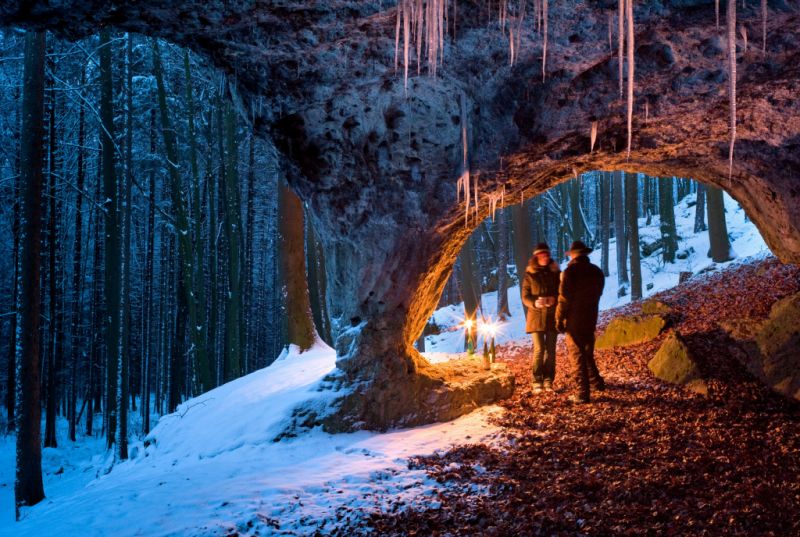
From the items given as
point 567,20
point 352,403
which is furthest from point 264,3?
point 352,403

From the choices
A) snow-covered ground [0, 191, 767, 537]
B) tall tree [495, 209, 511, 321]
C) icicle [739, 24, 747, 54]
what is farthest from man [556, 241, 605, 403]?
tall tree [495, 209, 511, 321]

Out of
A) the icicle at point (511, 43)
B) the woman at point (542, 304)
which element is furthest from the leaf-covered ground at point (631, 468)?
the icicle at point (511, 43)

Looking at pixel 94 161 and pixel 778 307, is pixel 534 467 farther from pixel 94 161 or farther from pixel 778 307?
pixel 94 161

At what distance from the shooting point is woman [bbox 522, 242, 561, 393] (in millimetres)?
6992

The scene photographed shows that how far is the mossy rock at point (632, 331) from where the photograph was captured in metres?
9.09

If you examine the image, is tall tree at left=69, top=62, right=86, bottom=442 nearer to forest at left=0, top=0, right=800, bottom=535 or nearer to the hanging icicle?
forest at left=0, top=0, right=800, bottom=535

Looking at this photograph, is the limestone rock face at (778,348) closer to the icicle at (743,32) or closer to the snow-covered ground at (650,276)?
the icicle at (743,32)

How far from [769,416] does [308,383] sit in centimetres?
593

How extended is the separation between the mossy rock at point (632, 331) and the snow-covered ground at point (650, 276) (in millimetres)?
4312

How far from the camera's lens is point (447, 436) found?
19.1 feet

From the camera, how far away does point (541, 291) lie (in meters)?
7.04

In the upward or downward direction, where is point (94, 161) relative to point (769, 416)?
upward

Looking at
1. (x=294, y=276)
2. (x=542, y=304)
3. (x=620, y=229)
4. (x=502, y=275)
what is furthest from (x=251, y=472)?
(x=620, y=229)

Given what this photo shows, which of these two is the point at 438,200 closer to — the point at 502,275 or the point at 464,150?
the point at 464,150
